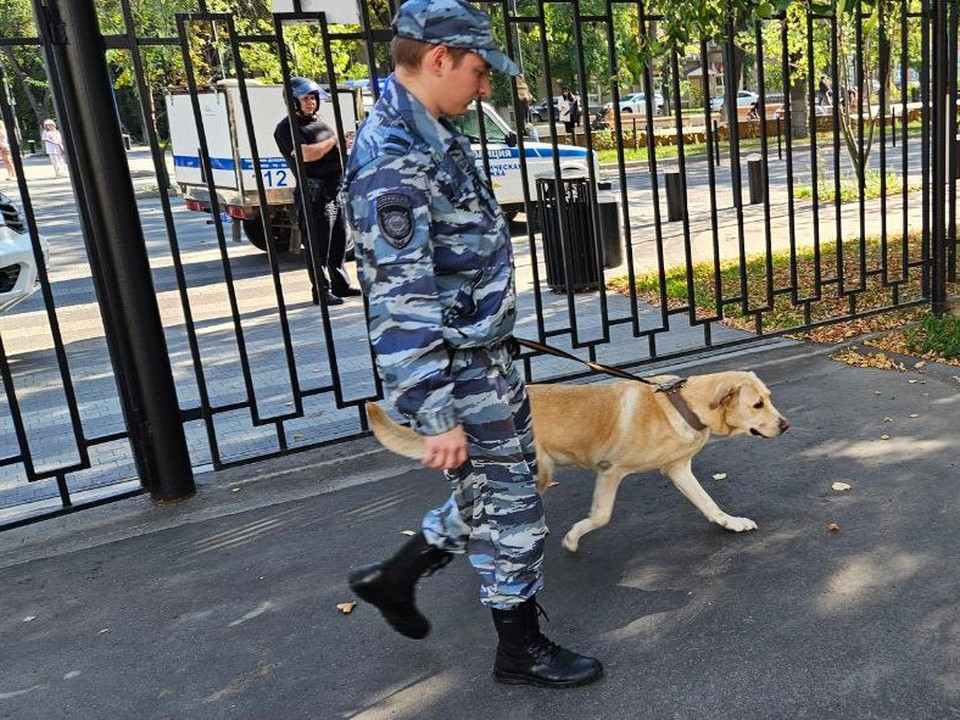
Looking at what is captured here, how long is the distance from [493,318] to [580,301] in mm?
6111

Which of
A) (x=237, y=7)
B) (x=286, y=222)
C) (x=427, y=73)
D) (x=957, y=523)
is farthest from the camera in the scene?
(x=237, y=7)

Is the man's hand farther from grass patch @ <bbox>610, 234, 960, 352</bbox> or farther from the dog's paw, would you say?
grass patch @ <bbox>610, 234, 960, 352</bbox>

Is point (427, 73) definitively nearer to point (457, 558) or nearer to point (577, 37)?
point (457, 558)

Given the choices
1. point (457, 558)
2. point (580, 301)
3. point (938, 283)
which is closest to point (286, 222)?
point (580, 301)

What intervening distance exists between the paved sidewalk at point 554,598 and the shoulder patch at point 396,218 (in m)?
1.46

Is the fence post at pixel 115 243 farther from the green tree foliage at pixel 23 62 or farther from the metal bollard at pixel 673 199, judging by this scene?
the metal bollard at pixel 673 199

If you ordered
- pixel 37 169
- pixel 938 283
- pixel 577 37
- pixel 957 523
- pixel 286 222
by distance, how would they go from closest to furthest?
pixel 957 523 < pixel 577 37 < pixel 938 283 < pixel 286 222 < pixel 37 169

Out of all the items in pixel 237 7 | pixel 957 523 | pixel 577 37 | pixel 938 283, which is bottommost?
pixel 957 523

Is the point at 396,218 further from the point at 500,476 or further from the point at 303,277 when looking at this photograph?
the point at 303,277

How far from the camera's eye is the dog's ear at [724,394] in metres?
3.59

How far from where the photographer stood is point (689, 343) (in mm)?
6766

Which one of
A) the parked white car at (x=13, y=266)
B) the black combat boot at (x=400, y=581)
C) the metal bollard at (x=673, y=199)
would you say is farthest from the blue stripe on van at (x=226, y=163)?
the black combat boot at (x=400, y=581)

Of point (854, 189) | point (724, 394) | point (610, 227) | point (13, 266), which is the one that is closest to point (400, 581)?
point (724, 394)

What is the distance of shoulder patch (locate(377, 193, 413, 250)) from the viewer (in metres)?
2.51
